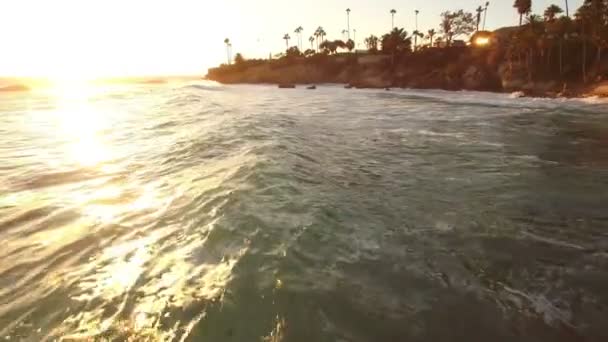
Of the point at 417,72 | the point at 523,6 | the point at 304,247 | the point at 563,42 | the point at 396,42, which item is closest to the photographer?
the point at 304,247

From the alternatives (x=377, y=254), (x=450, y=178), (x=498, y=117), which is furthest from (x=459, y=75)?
(x=377, y=254)

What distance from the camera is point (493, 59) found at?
205 ft

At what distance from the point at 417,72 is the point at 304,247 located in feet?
265

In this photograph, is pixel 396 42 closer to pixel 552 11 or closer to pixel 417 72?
pixel 417 72

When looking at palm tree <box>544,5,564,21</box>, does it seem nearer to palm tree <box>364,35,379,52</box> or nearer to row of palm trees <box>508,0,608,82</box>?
row of palm trees <box>508,0,608,82</box>

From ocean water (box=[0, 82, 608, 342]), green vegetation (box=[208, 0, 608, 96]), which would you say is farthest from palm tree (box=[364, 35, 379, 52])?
ocean water (box=[0, 82, 608, 342])

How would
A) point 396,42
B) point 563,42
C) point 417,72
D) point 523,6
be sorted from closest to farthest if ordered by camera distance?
point 563,42, point 523,6, point 417,72, point 396,42

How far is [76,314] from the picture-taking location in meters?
4.14

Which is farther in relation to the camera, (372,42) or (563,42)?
(372,42)

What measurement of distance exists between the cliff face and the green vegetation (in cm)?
10

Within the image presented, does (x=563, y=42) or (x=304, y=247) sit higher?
(x=563, y=42)

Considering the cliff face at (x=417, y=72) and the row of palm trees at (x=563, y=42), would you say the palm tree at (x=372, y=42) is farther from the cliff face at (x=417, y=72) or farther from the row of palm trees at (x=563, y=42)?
the row of palm trees at (x=563, y=42)

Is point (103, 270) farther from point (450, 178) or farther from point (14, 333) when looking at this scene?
point (450, 178)

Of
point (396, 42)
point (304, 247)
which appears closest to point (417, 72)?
point (396, 42)
